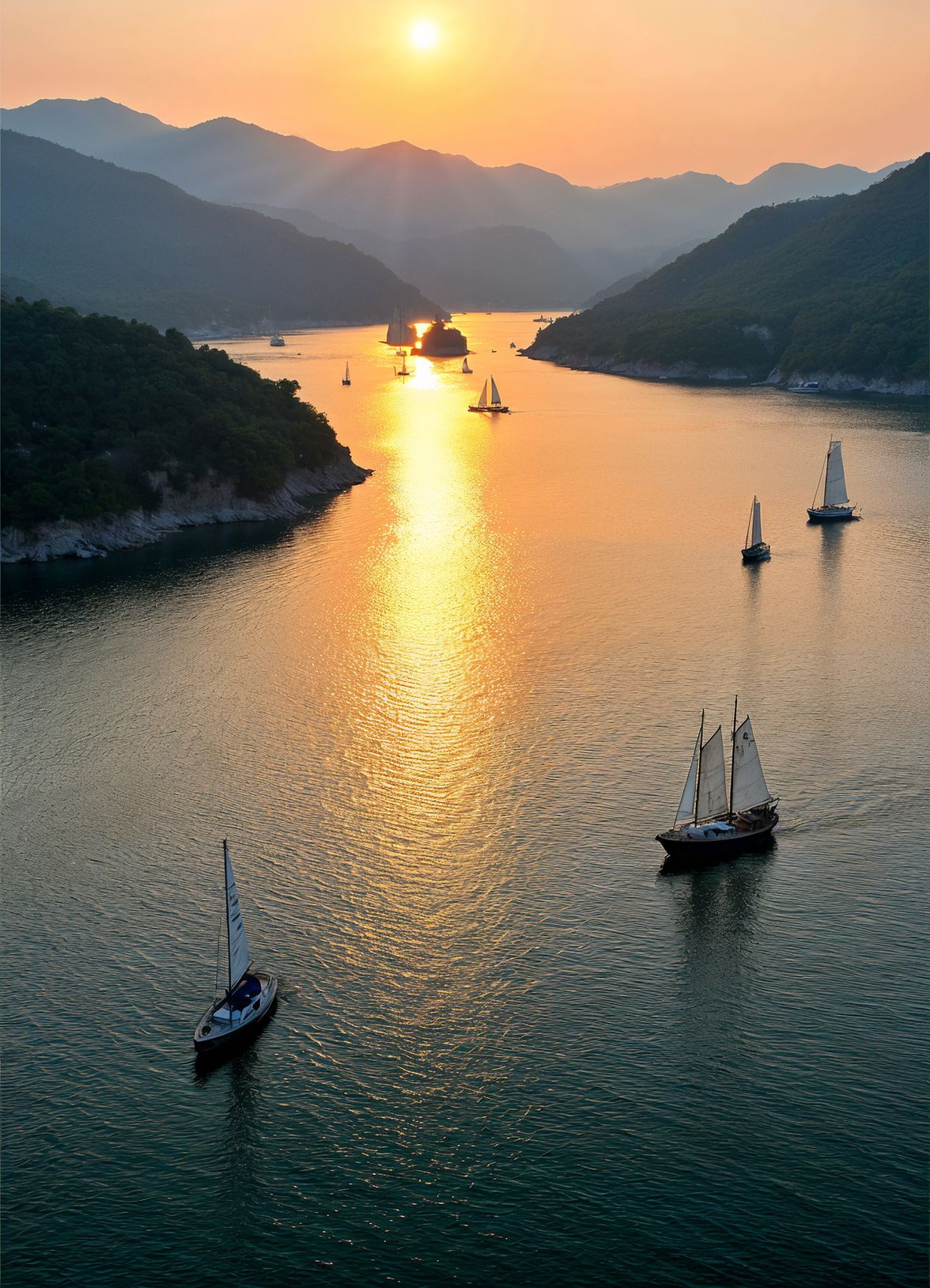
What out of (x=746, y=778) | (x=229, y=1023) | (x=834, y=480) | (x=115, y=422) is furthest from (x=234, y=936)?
(x=834, y=480)

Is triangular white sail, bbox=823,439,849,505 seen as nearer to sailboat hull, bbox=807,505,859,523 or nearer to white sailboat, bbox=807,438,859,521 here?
white sailboat, bbox=807,438,859,521

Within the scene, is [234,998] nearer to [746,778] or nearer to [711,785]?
[711,785]

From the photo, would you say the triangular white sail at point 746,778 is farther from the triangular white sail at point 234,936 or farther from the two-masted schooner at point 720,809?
the triangular white sail at point 234,936

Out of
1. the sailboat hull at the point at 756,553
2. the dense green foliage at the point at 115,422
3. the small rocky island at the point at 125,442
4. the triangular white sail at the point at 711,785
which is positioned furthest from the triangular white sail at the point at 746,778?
the dense green foliage at the point at 115,422

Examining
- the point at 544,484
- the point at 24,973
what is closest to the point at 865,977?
the point at 24,973

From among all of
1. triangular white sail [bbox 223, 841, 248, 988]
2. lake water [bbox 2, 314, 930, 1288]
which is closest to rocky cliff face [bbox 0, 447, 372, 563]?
lake water [bbox 2, 314, 930, 1288]

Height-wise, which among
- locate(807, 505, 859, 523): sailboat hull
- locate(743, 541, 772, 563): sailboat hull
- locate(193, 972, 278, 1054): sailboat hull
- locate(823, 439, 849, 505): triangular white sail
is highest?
locate(823, 439, 849, 505): triangular white sail
